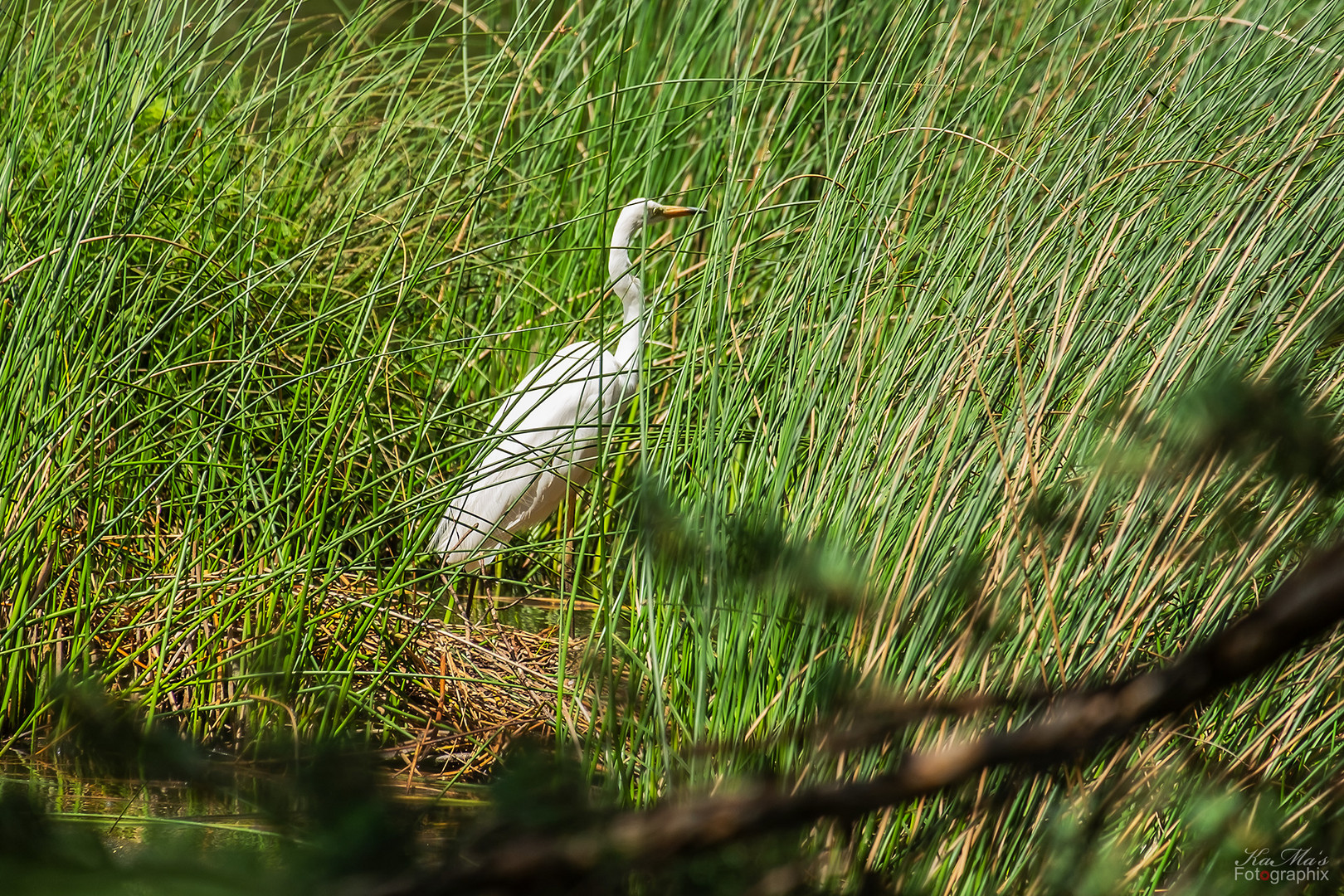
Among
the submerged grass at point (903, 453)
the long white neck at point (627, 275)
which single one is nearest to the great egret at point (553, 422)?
the long white neck at point (627, 275)

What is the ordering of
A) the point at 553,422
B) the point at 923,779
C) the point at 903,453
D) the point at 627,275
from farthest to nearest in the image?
the point at 553,422 → the point at 627,275 → the point at 903,453 → the point at 923,779

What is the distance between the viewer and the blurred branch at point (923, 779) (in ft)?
1.24

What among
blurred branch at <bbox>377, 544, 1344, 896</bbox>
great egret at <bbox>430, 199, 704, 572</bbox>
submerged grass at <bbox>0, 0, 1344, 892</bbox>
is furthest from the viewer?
great egret at <bbox>430, 199, 704, 572</bbox>

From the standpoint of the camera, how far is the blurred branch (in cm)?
38

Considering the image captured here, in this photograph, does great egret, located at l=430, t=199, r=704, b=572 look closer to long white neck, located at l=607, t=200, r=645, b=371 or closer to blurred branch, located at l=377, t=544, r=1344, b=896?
long white neck, located at l=607, t=200, r=645, b=371

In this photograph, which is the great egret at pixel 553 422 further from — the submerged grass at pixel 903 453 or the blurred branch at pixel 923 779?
the blurred branch at pixel 923 779

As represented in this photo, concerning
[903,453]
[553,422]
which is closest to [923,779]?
[903,453]

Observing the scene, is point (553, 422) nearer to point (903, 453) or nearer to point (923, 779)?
point (903, 453)

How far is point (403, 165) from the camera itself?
3.37 m

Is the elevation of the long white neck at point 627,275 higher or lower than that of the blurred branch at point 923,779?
higher

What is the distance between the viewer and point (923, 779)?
1.31 feet

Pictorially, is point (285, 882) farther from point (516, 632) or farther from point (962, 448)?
point (516, 632)

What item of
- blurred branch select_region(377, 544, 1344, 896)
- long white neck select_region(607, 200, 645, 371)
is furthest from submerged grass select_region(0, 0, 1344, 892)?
long white neck select_region(607, 200, 645, 371)

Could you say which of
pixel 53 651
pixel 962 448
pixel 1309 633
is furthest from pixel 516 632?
pixel 1309 633
